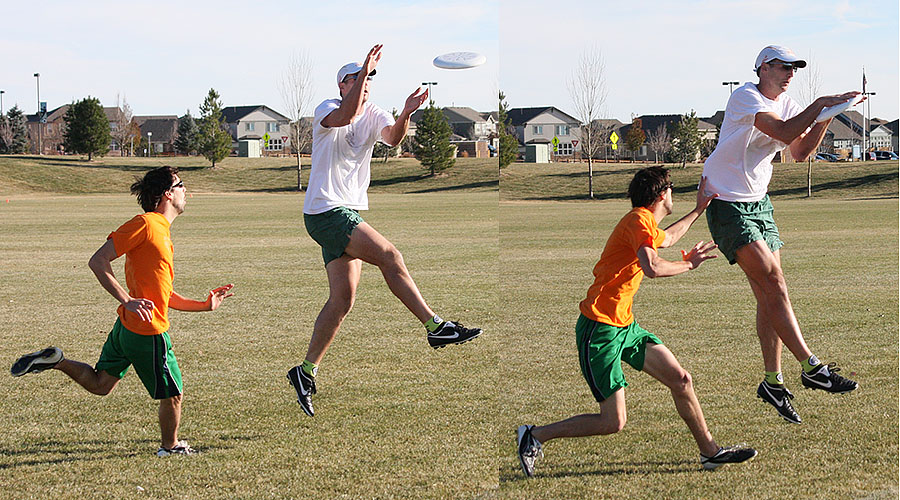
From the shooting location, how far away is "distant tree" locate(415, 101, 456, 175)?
204ft

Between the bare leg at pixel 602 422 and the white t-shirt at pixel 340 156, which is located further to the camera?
the white t-shirt at pixel 340 156

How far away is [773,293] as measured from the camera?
5043 millimetres

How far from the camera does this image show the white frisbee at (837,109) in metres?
4.17

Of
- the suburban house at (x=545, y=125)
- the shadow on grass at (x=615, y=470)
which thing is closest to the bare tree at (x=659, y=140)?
the suburban house at (x=545, y=125)

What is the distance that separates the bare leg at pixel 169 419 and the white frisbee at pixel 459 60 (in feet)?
7.39

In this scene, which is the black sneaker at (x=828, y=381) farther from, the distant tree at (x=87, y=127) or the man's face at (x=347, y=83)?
the distant tree at (x=87, y=127)

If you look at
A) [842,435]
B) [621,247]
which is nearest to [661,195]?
[621,247]

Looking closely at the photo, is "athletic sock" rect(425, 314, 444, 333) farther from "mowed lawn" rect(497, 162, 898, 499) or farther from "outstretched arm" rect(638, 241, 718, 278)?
"outstretched arm" rect(638, 241, 718, 278)

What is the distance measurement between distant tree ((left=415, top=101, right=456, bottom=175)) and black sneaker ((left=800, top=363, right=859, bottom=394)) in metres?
57.3

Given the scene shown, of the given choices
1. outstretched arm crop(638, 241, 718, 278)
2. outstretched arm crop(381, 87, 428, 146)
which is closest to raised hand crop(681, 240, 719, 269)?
outstretched arm crop(638, 241, 718, 278)

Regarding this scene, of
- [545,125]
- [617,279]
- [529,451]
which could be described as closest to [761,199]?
[617,279]

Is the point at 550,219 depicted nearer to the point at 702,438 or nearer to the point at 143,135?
the point at 702,438

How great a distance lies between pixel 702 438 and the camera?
15.0 feet

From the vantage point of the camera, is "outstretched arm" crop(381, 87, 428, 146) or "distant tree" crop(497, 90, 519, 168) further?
"distant tree" crop(497, 90, 519, 168)
